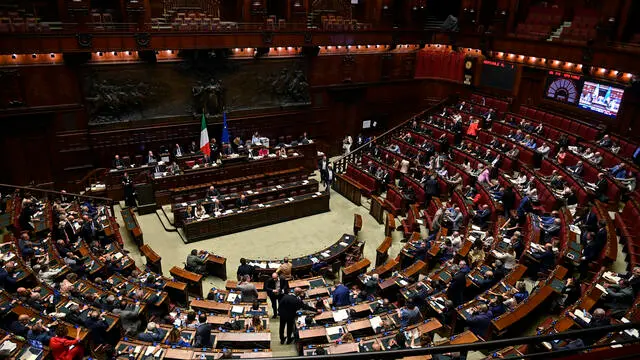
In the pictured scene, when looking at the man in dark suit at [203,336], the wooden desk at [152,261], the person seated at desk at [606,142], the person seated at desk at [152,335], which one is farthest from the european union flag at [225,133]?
the person seated at desk at [606,142]

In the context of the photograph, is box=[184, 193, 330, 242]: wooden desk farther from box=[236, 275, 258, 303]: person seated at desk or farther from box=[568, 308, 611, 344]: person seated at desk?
box=[568, 308, 611, 344]: person seated at desk

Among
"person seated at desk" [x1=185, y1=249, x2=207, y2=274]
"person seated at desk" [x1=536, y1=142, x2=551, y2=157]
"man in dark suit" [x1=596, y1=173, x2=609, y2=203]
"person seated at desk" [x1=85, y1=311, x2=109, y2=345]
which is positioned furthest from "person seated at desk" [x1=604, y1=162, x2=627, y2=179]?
"person seated at desk" [x1=85, y1=311, x2=109, y2=345]

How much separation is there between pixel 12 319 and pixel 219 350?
4.14 m

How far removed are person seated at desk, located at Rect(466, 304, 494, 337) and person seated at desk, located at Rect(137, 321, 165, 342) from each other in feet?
19.5

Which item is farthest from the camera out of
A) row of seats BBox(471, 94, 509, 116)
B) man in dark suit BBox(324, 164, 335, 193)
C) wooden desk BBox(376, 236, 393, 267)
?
row of seats BBox(471, 94, 509, 116)

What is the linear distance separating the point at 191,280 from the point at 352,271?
4.17 metres

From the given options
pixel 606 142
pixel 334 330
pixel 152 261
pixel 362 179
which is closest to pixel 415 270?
pixel 334 330

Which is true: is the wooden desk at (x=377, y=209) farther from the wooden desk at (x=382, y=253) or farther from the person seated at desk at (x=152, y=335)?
the person seated at desk at (x=152, y=335)

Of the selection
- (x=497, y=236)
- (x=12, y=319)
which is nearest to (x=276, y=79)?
(x=497, y=236)

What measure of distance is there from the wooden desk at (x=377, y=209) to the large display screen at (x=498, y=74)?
30.0 feet

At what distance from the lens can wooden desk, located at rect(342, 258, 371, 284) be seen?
1206 centimetres

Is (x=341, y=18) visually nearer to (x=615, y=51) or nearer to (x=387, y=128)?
(x=387, y=128)

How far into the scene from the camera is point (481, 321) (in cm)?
870

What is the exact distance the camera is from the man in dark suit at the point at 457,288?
9.53 meters
